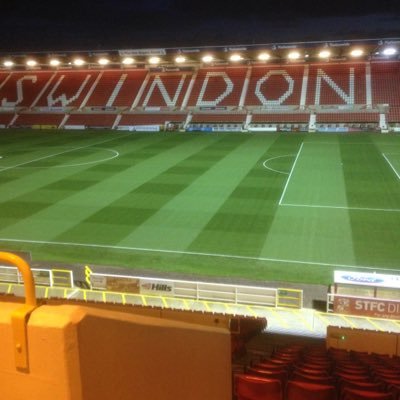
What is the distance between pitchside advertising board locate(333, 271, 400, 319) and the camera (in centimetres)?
1323

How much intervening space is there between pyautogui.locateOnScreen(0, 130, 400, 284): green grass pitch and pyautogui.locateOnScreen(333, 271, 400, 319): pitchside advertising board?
69.3 inches

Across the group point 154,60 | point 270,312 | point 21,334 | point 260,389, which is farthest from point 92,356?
point 154,60

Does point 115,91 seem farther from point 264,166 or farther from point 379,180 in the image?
point 379,180

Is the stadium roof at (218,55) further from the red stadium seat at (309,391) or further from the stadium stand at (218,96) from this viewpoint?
the red stadium seat at (309,391)

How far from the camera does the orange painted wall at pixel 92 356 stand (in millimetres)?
1923

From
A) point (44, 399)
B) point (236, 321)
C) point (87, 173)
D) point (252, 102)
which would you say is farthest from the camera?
point (252, 102)

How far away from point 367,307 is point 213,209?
33.0 feet

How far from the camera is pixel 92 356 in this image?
6.51ft

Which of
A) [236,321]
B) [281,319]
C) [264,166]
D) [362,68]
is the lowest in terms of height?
[281,319]

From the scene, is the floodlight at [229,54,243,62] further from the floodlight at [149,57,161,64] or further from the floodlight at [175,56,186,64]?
the floodlight at [149,57,161,64]

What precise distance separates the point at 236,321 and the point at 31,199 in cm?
1713

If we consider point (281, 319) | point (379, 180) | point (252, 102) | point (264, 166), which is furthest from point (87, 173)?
point (252, 102)

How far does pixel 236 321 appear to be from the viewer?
10547 millimetres

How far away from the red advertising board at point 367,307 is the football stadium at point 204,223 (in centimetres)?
4
